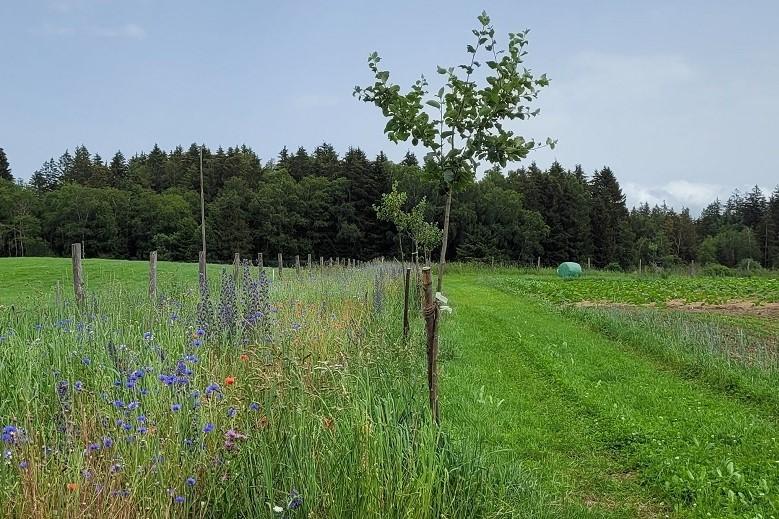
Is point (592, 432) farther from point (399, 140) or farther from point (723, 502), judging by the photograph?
point (399, 140)

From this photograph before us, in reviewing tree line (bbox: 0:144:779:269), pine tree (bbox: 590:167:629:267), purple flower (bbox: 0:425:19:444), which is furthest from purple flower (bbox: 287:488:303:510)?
pine tree (bbox: 590:167:629:267)

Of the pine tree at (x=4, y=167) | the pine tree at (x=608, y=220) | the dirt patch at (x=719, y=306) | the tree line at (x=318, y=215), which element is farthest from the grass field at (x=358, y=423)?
the pine tree at (x=4, y=167)

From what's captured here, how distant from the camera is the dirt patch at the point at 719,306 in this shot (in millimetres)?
17445

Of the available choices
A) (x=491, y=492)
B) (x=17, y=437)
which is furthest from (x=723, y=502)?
(x=17, y=437)

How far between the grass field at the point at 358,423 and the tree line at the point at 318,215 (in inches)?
1918

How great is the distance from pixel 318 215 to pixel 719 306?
49747 mm

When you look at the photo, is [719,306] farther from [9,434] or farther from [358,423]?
[9,434]

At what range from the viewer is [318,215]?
65.4m

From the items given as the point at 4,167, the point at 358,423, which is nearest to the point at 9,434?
the point at 358,423

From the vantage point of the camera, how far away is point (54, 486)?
237cm

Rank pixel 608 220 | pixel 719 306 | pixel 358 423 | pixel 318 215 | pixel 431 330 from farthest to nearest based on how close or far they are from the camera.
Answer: pixel 608 220 → pixel 318 215 → pixel 719 306 → pixel 431 330 → pixel 358 423

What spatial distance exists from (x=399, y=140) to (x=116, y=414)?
2480 mm

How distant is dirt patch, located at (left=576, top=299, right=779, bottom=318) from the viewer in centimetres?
1745

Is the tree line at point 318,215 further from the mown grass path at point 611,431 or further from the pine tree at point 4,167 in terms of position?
the mown grass path at point 611,431
